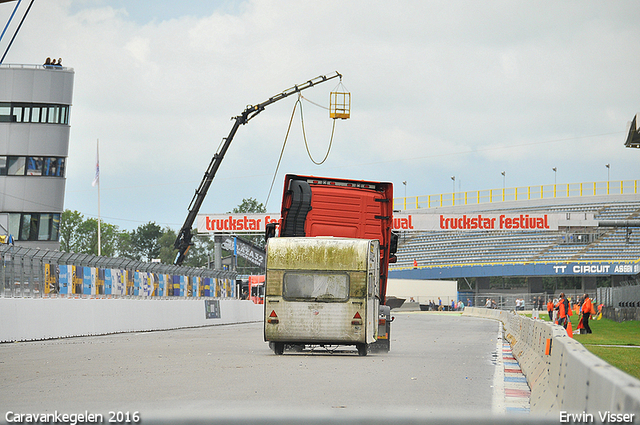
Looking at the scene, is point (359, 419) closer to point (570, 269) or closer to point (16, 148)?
point (16, 148)

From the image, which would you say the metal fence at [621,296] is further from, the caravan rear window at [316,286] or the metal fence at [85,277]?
the caravan rear window at [316,286]

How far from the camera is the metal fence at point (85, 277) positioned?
21922mm

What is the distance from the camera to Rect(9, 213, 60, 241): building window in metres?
56.0

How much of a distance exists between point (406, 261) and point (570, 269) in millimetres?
18638

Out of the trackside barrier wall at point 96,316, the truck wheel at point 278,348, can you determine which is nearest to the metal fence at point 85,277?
the trackside barrier wall at point 96,316

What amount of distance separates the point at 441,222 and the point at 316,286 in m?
46.0

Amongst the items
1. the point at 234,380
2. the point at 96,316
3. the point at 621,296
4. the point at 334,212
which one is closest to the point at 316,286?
the point at 334,212

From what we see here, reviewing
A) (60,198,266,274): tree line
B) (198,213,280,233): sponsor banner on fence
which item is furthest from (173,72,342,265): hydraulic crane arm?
(60,198,266,274): tree line

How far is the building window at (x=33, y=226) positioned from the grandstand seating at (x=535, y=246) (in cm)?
3636

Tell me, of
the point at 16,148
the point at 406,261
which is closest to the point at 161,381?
the point at 16,148

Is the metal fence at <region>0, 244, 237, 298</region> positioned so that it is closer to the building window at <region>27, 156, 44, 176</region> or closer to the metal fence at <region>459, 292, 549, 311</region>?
the building window at <region>27, 156, 44, 176</region>

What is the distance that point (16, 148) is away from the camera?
55406 millimetres

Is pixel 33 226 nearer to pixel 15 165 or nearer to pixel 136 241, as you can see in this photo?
pixel 15 165

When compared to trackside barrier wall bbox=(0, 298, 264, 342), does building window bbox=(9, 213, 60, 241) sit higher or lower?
higher
